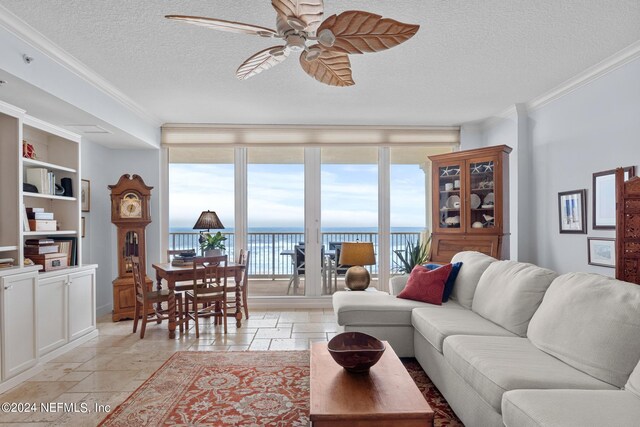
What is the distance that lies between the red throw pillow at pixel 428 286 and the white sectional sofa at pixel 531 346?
0.20m

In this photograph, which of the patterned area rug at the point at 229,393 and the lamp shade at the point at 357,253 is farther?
the lamp shade at the point at 357,253

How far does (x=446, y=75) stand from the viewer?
3.66m

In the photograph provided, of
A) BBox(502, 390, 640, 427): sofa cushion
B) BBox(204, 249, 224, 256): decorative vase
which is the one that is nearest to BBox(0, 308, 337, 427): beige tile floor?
BBox(204, 249, 224, 256): decorative vase

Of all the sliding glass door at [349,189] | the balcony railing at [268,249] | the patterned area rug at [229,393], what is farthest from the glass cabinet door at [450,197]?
the balcony railing at [268,249]

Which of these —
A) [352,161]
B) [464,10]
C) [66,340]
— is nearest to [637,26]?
[464,10]

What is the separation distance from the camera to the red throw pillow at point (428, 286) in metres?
3.46

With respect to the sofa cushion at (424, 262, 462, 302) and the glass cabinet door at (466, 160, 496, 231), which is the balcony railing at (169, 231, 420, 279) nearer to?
the glass cabinet door at (466, 160, 496, 231)

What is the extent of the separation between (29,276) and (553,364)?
3.74 m

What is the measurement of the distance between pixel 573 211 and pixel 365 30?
3.10 metres

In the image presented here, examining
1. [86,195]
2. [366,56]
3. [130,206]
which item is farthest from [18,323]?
[366,56]

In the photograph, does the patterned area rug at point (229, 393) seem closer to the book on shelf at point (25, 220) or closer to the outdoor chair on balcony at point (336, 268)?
the book on shelf at point (25, 220)

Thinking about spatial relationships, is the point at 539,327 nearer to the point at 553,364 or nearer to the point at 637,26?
the point at 553,364

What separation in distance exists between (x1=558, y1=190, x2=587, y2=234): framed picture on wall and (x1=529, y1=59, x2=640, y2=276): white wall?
0.06 meters

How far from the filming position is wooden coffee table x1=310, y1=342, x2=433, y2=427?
165 cm
